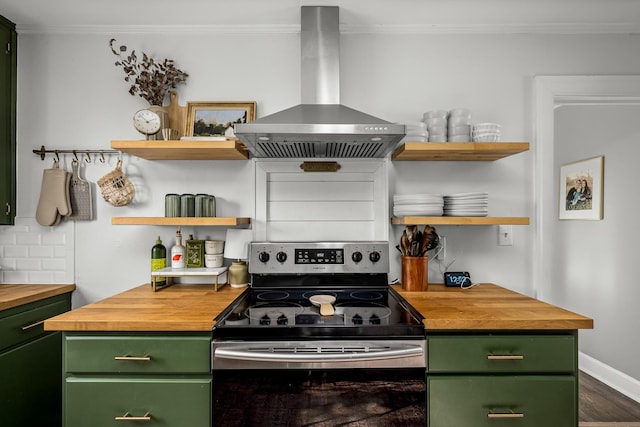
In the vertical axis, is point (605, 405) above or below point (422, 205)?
below

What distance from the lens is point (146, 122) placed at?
1962mm

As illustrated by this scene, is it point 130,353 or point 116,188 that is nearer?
point 130,353

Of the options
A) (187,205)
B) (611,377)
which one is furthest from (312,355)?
(611,377)

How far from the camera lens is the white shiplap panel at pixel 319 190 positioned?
209 centimetres

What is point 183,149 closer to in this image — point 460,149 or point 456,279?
point 460,149

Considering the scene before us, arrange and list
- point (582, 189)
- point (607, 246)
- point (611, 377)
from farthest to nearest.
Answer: point (582, 189) < point (607, 246) < point (611, 377)

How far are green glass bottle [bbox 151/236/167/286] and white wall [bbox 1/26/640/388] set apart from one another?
0.09 m

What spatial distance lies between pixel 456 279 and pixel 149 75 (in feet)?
6.95

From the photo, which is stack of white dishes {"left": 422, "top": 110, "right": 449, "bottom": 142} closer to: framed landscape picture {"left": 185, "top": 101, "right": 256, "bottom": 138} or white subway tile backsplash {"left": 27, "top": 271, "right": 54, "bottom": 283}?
framed landscape picture {"left": 185, "top": 101, "right": 256, "bottom": 138}

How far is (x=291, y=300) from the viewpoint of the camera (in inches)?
70.6

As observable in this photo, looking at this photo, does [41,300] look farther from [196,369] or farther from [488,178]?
[488,178]

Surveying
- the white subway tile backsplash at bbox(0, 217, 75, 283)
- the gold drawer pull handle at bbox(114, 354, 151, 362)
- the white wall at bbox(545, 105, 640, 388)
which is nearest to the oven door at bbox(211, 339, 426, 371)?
the gold drawer pull handle at bbox(114, 354, 151, 362)

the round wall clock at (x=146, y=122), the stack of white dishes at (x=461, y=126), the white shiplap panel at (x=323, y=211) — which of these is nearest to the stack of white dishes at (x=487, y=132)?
the stack of white dishes at (x=461, y=126)

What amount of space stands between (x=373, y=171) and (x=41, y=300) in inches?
75.8
